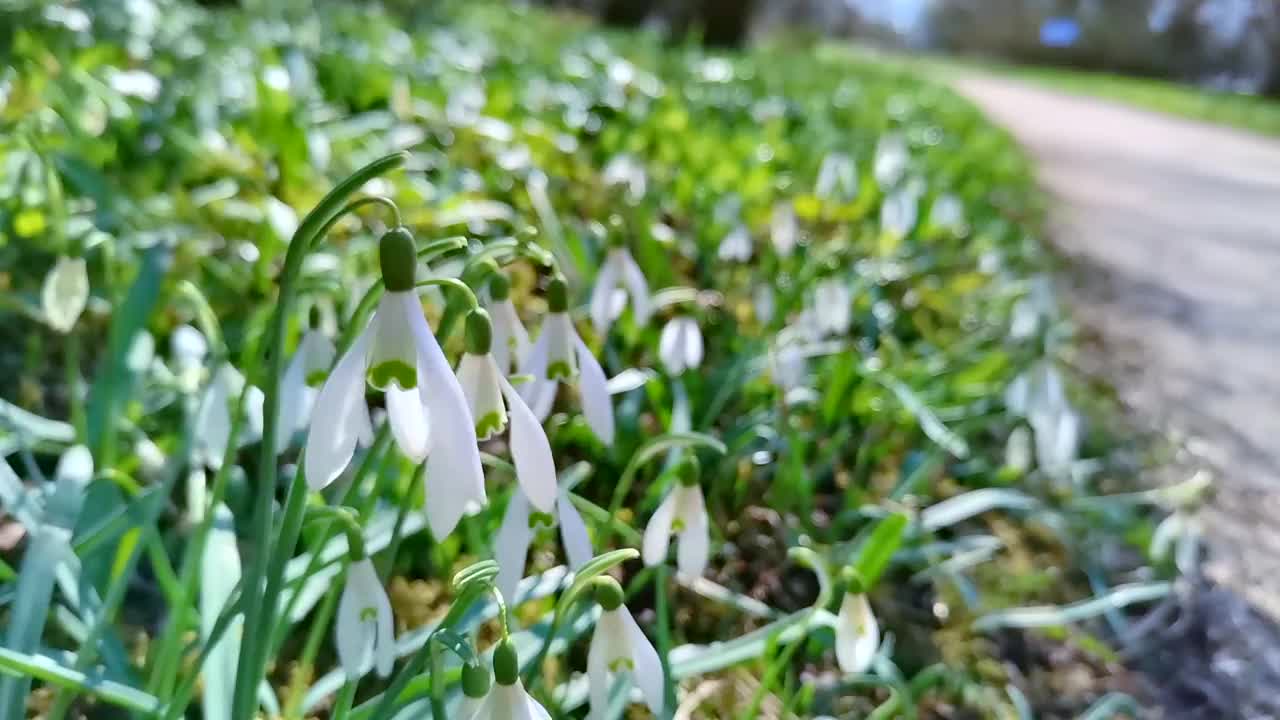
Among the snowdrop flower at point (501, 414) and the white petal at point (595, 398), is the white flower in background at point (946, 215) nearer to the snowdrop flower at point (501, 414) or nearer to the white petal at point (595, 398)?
the white petal at point (595, 398)

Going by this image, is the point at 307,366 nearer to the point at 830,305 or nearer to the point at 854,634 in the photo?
the point at 854,634

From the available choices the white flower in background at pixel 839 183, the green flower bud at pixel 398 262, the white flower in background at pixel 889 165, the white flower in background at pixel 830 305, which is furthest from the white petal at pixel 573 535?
the white flower in background at pixel 889 165

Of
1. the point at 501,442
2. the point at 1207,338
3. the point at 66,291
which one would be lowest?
the point at 1207,338

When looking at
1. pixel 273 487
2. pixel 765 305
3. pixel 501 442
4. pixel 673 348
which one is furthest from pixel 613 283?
pixel 273 487

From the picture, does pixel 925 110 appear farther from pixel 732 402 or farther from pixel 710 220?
pixel 732 402

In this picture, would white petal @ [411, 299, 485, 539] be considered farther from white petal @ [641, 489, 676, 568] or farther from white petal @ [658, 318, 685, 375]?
white petal @ [658, 318, 685, 375]

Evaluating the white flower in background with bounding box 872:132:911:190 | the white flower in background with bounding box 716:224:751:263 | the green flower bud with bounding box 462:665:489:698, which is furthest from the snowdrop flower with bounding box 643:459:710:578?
the white flower in background with bounding box 872:132:911:190
